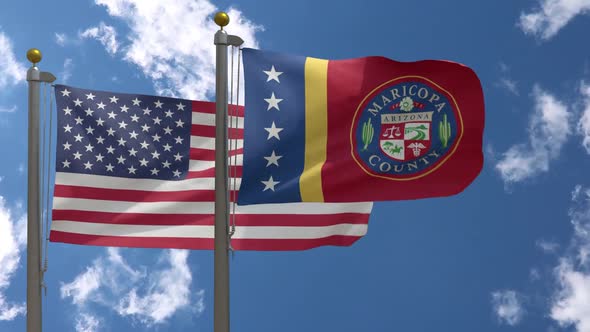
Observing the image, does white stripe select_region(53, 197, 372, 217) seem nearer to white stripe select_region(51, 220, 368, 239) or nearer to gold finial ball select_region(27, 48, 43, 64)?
white stripe select_region(51, 220, 368, 239)

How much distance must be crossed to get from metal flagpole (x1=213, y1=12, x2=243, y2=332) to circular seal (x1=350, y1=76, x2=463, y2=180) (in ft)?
4.06

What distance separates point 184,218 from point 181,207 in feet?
0.41

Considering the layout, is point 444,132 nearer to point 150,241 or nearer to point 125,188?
point 150,241

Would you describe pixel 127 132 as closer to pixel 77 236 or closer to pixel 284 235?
pixel 77 236

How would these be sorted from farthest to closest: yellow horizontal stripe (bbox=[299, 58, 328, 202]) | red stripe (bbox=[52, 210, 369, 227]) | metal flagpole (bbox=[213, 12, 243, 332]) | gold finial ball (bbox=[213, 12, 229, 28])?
red stripe (bbox=[52, 210, 369, 227]) → yellow horizontal stripe (bbox=[299, 58, 328, 202]) → gold finial ball (bbox=[213, 12, 229, 28]) → metal flagpole (bbox=[213, 12, 243, 332])

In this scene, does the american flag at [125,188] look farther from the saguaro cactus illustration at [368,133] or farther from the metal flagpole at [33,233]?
the saguaro cactus illustration at [368,133]

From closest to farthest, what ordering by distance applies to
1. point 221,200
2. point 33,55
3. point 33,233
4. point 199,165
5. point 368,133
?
1. point 221,200
2. point 368,133
3. point 33,233
4. point 33,55
5. point 199,165

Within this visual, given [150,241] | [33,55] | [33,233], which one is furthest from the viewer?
[150,241]

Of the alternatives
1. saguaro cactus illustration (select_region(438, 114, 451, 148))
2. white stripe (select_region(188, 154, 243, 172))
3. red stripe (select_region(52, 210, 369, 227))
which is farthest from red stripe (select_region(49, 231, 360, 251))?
saguaro cactus illustration (select_region(438, 114, 451, 148))

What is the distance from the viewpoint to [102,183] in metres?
9.48

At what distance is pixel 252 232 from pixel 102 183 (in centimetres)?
171

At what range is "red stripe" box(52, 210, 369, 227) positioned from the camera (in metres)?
9.24

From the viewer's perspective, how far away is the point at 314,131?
830cm

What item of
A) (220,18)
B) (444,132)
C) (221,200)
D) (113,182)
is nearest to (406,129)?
(444,132)
